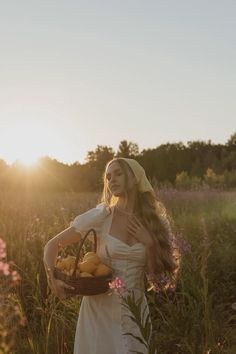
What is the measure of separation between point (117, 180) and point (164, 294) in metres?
2.19

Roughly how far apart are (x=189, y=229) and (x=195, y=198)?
15.6 ft

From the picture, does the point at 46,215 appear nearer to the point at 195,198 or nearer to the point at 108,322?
the point at 108,322

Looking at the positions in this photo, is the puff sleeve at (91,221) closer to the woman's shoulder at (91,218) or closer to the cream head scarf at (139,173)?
the woman's shoulder at (91,218)

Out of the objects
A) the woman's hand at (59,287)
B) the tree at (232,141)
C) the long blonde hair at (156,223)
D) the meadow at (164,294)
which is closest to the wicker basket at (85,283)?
the woman's hand at (59,287)

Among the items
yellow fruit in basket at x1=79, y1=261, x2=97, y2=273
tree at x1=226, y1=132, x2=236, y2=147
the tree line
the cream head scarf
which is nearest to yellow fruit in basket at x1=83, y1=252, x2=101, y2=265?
yellow fruit in basket at x1=79, y1=261, x2=97, y2=273

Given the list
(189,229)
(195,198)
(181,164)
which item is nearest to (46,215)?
(189,229)

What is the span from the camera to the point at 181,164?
133ft

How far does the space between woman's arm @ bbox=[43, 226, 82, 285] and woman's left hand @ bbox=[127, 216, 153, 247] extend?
1.09ft

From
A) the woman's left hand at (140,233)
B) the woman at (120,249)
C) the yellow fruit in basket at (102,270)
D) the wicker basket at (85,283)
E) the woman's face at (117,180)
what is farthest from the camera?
the woman's face at (117,180)

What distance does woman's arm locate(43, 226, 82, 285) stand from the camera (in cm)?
306

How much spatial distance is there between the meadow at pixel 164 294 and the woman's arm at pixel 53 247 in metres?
Answer: 0.27

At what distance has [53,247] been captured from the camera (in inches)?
123

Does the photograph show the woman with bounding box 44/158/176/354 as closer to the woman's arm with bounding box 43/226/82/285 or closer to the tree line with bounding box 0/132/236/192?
the woman's arm with bounding box 43/226/82/285

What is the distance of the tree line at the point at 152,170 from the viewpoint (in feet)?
64.4
